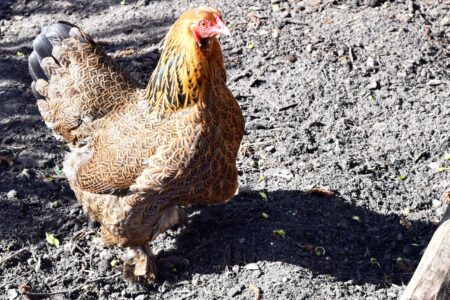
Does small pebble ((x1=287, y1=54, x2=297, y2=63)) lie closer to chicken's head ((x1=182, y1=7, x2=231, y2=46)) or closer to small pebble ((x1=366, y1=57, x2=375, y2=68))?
small pebble ((x1=366, y1=57, x2=375, y2=68))

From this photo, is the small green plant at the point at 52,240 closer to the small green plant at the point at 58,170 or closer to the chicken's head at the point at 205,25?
the small green plant at the point at 58,170

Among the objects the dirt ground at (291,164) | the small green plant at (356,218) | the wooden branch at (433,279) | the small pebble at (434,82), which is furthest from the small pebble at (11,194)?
the small pebble at (434,82)

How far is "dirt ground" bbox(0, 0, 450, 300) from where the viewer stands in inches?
165

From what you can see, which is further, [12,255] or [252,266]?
[12,255]

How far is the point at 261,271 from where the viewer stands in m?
4.11

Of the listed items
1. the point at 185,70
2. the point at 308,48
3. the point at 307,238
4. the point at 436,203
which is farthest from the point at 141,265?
the point at 308,48

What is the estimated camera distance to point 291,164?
16.2 ft

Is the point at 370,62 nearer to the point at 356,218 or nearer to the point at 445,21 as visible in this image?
the point at 445,21

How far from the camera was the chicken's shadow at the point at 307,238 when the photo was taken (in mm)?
Answer: 4148

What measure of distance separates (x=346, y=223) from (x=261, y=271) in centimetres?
75

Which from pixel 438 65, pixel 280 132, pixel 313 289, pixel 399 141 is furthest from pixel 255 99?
pixel 313 289

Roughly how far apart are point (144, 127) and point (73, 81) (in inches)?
28.7

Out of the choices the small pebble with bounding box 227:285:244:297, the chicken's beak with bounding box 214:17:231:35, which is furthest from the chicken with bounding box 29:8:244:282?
the small pebble with bounding box 227:285:244:297

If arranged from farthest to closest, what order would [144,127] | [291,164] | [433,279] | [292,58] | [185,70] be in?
1. [292,58]
2. [291,164]
3. [144,127]
4. [185,70]
5. [433,279]
